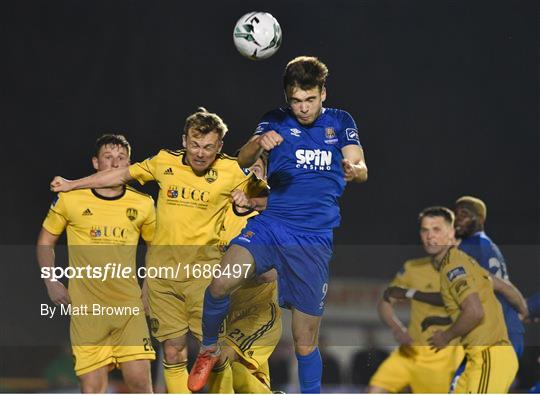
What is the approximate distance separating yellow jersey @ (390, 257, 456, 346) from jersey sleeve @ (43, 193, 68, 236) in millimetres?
2127

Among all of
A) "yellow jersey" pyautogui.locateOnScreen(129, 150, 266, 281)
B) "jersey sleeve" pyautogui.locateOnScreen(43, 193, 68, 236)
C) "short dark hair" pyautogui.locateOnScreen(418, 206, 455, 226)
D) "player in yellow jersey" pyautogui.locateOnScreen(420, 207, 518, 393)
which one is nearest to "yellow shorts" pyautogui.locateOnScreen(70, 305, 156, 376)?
"yellow jersey" pyautogui.locateOnScreen(129, 150, 266, 281)

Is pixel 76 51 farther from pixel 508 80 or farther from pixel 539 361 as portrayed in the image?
pixel 539 361

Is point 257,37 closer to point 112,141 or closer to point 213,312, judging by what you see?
point 112,141

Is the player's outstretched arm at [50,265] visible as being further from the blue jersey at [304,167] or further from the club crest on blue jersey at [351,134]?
the club crest on blue jersey at [351,134]

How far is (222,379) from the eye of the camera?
538cm

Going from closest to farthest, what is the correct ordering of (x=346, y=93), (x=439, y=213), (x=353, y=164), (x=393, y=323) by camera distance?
(x=353, y=164), (x=393, y=323), (x=439, y=213), (x=346, y=93)

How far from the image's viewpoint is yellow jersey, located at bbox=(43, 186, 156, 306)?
225 inches

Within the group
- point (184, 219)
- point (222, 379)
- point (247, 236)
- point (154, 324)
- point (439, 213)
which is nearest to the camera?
point (247, 236)

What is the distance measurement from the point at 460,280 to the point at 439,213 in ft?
1.91

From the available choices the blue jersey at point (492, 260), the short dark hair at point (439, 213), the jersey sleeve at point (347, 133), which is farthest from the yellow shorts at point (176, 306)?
the blue jersey at point (492, 260)

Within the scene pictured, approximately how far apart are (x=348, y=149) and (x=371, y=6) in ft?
6.27

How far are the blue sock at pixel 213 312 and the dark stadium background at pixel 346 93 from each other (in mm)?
1490

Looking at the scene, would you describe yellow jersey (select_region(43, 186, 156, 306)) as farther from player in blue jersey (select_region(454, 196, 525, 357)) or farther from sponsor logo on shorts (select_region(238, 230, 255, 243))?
player in blue jersey (select_region(454, 196, 525, 357))

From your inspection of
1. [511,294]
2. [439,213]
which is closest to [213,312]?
[439,213]
